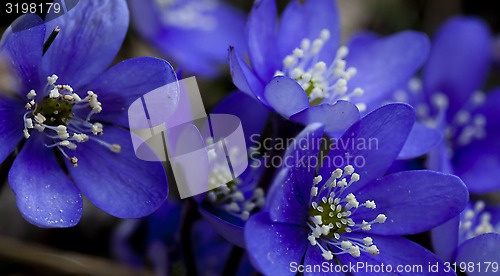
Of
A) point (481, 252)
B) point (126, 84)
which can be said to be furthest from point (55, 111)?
point (481, 252)

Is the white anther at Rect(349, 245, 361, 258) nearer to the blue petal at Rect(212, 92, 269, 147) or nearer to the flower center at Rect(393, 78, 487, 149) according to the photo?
the blue petal at Rect(212, 92, 269, 147)

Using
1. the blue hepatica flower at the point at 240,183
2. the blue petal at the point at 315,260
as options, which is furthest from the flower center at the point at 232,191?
the blue petal at the point at 315,260

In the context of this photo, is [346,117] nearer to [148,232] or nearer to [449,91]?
[148,232]

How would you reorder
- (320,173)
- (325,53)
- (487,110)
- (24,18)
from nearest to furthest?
1. (24,18)
2. (320,173)
3. (325,53)
4. (487,110)

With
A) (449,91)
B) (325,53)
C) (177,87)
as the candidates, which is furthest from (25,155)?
(449,91)

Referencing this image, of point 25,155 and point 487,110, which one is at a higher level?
point 25,155

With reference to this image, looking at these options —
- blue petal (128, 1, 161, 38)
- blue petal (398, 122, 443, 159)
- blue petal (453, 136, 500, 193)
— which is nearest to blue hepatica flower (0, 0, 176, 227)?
blue petal (398, 122, 443, 159)
